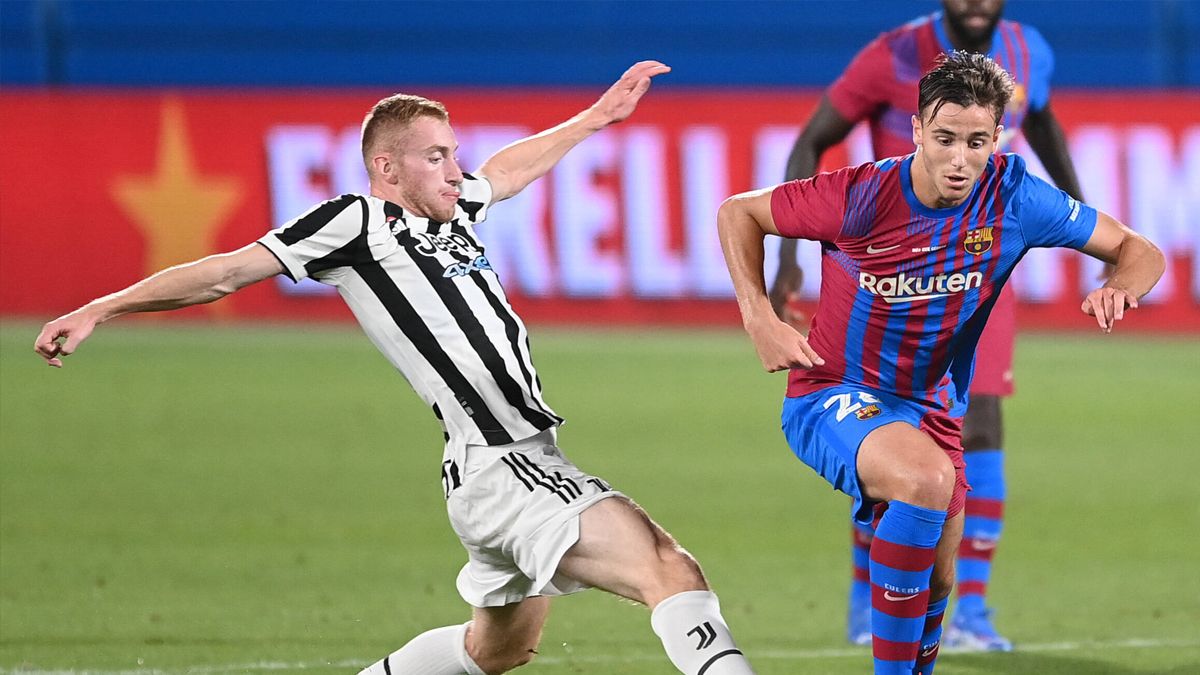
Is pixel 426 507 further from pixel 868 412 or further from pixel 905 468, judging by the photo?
pixel 905 468

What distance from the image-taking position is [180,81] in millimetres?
19469

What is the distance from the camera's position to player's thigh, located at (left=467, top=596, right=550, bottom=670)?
4.97 m

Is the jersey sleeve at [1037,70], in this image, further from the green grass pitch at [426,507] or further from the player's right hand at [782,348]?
the player's right hand at [782,348]

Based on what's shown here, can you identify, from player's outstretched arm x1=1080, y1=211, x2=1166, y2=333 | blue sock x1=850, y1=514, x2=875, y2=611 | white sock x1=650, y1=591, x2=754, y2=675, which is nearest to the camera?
white sock x1=650, y1=591, x2=754, y2=675

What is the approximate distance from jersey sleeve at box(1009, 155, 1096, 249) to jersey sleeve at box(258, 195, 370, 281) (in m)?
1.74

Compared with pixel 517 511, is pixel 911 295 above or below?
above

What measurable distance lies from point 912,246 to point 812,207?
0.28 m

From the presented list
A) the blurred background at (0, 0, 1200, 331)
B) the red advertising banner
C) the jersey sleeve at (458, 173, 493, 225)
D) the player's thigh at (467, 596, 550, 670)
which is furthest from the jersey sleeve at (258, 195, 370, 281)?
the red advertising banner

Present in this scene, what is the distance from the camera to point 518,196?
15.9m

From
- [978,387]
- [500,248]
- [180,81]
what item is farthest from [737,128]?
[978,387]

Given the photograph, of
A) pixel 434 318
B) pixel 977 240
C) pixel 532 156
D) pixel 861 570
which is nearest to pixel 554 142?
pixel 532 156

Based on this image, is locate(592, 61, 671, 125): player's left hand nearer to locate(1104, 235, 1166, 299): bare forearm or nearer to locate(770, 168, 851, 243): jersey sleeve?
locate(770, 168, 851, 243): jersey sleeve

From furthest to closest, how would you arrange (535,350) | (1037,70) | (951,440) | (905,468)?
(535,350), (1037,70), (951,440), (905,468)

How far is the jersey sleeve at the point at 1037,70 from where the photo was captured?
6746 mm
